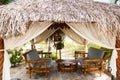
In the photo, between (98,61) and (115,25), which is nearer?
(115,25)

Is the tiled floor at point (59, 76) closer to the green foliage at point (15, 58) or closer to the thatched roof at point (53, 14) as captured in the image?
the green foliage at point (15, 58)

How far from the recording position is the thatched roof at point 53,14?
543cm

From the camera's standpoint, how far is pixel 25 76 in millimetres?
7020

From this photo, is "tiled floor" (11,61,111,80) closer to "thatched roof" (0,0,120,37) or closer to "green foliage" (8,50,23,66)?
"green foliage" (8,50,23,66)

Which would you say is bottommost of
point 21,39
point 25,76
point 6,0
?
point 25,76

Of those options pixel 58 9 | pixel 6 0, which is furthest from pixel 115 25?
pixel 6 0

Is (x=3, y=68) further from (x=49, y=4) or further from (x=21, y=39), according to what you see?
(x=49, y=4)

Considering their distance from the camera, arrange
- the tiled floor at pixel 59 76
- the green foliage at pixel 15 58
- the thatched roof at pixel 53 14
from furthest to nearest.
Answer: the green foliage at pixel 15 58
the tiled floor at pixel 59 76
the thatched roof at pixel 53 14

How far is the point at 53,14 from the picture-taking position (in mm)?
5586

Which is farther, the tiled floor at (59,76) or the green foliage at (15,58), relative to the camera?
the green foliage at (15,58)

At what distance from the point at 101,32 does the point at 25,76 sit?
307cm

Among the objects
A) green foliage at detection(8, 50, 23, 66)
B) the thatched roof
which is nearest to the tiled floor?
green foliage at detection(8, 50, 23, 66)

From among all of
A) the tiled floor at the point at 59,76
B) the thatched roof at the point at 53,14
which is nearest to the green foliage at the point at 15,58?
the tiled floor at the point at 59,76

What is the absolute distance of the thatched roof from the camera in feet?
17.8
